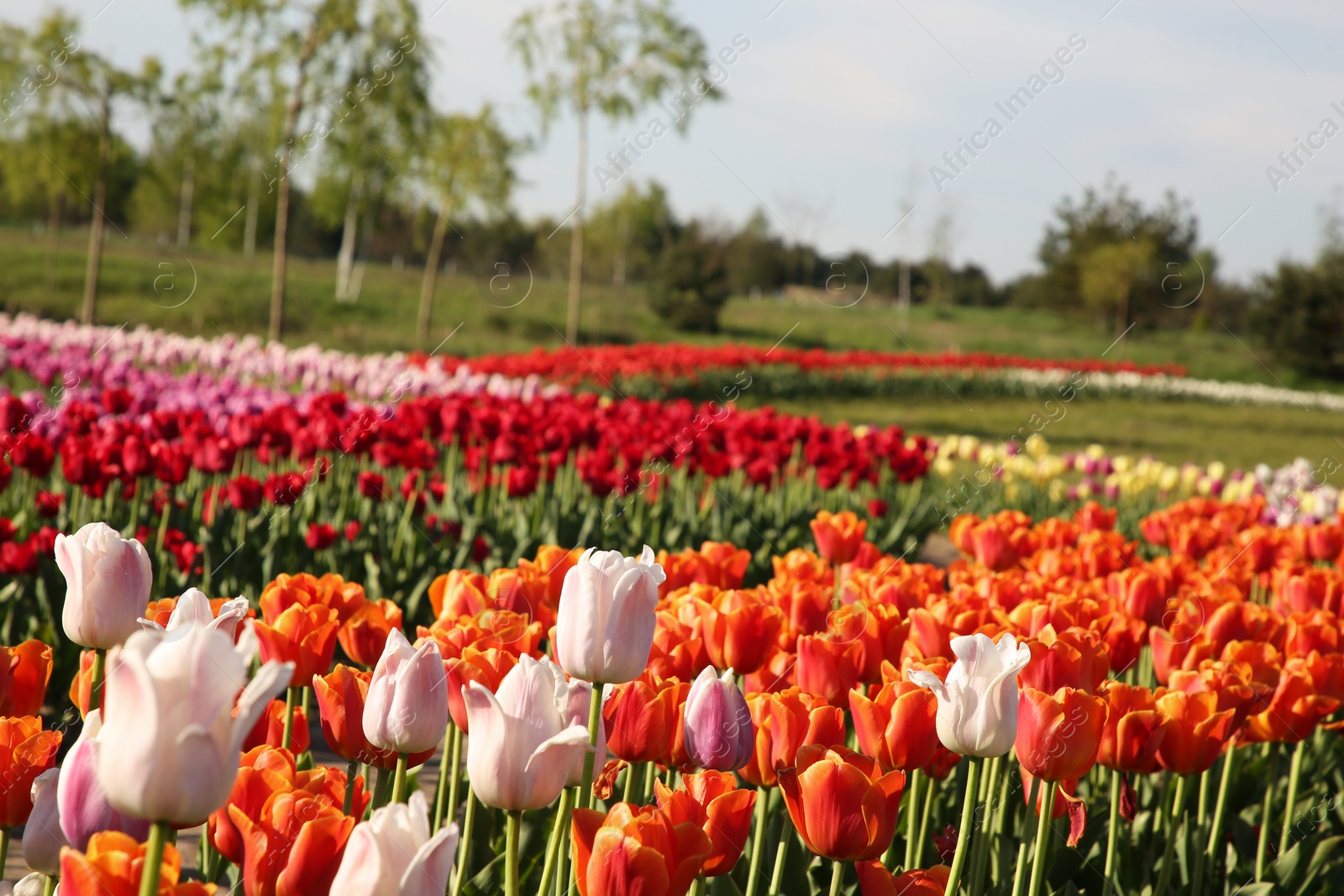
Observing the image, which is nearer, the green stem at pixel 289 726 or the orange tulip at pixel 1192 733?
the green stem at pixel 289 726

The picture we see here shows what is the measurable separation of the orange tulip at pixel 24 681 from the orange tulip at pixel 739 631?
1029 mm

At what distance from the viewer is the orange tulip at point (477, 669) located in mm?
1497

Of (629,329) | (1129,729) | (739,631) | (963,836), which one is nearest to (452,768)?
(739,631)

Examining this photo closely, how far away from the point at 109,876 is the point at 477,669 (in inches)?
23.6

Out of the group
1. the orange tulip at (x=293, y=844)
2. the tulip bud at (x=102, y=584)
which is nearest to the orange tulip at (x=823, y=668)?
the orange tulip at (x=293, y=844)

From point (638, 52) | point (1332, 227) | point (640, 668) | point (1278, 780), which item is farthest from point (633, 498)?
point (1332, 227)

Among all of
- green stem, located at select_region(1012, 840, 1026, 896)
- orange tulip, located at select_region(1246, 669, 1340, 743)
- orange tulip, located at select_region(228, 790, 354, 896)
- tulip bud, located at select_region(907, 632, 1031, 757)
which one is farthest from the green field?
orange tulip, located at select_region(228, 790, 354, 896)

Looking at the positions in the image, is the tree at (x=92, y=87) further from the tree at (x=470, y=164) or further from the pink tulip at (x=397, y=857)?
the pink tulip at (x=397, y=857)

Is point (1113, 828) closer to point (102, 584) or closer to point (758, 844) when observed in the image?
point (758, 844)

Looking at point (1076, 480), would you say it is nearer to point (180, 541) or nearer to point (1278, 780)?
point (1278, 780)

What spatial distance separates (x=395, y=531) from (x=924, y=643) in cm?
304

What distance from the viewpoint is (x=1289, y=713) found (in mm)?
2131

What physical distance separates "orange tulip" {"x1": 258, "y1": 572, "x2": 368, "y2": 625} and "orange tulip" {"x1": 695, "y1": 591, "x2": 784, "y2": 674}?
611mm

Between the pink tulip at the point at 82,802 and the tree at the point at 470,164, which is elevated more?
the tree at the point at 470,164
